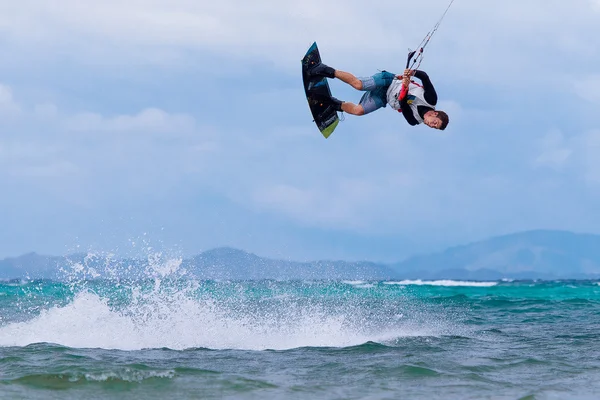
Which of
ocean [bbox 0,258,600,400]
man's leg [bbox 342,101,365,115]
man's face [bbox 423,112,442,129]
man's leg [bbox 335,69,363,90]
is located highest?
man's leg [bbox 335,69,363,90]

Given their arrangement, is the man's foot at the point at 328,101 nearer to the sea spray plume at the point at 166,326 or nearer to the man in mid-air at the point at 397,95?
the man in mid-air at the point at 397,95

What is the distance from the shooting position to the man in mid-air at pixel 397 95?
890cm

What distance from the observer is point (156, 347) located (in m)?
10.6

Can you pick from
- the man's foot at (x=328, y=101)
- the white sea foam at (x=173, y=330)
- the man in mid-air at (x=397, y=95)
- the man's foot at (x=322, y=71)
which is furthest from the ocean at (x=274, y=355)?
the man's foot at (x=322, y=71)

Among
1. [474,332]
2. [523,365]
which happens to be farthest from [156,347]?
[474,332]

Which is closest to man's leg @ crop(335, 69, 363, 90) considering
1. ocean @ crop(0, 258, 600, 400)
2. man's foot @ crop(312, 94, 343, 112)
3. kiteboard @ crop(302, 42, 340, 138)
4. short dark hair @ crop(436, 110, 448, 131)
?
man's foot @ crop(312, 94, 343, 112)

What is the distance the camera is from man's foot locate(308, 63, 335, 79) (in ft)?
31.4

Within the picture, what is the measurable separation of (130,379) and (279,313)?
28.0 ft

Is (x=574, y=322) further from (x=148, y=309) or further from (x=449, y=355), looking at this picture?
(x=148, y=309)

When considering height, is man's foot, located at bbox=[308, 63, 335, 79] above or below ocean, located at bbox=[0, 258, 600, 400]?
above

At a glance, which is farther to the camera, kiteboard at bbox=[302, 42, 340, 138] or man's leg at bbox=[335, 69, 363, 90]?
kiteboard at bbox=[302, 42, 340, 138]

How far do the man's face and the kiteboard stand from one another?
6.50 feet

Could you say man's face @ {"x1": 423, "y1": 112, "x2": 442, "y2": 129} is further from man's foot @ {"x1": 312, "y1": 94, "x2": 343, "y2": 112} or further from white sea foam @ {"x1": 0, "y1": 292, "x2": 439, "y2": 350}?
white sea foam @ {"x1": 0, "y1": 292, "x2": 439, "y2": 350}

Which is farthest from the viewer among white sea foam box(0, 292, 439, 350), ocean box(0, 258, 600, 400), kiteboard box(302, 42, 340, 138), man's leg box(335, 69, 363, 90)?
white sea foam box(0, 292, 439, 350)
